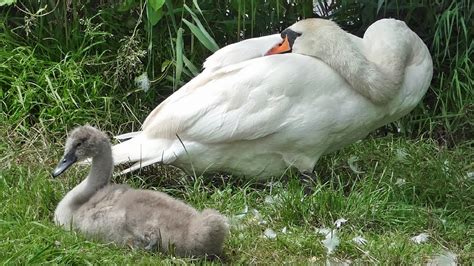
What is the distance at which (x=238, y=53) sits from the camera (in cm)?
653

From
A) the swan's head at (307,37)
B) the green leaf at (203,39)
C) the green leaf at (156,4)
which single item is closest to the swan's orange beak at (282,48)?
the swan's head at (307,37)

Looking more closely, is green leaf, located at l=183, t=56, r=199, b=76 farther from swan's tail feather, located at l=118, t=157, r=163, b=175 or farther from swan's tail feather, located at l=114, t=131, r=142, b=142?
swan's tail feather, located at l=118, t=157, r=163, b=175

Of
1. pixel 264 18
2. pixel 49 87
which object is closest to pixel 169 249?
pixel 49 87

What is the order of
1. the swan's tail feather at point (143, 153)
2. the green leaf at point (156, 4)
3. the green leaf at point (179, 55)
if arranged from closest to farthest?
the swan's tail feather at point (143, 153) → the green leaf at point (156, 4) → the green leaf at point (179, 55)

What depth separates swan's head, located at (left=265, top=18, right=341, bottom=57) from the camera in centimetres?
630

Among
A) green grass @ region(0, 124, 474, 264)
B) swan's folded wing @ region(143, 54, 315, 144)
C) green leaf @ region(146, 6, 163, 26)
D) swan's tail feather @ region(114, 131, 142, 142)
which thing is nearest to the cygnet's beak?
green grass @ region(0, 124, 474, 264)

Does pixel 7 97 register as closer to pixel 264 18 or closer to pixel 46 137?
pixel 46 137

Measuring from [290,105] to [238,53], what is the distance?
593mm

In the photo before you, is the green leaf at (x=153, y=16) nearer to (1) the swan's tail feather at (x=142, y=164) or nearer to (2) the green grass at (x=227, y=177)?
(2) the green grass at (x=227, y=177)

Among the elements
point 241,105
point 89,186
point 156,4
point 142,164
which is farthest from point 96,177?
point 156,4

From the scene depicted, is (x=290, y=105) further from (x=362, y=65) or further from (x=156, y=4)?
(x=156, y=4)

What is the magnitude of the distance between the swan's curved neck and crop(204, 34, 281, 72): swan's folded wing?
384 mm

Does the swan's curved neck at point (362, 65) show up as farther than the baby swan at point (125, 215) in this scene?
Yes

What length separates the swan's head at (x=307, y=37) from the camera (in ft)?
20.7
